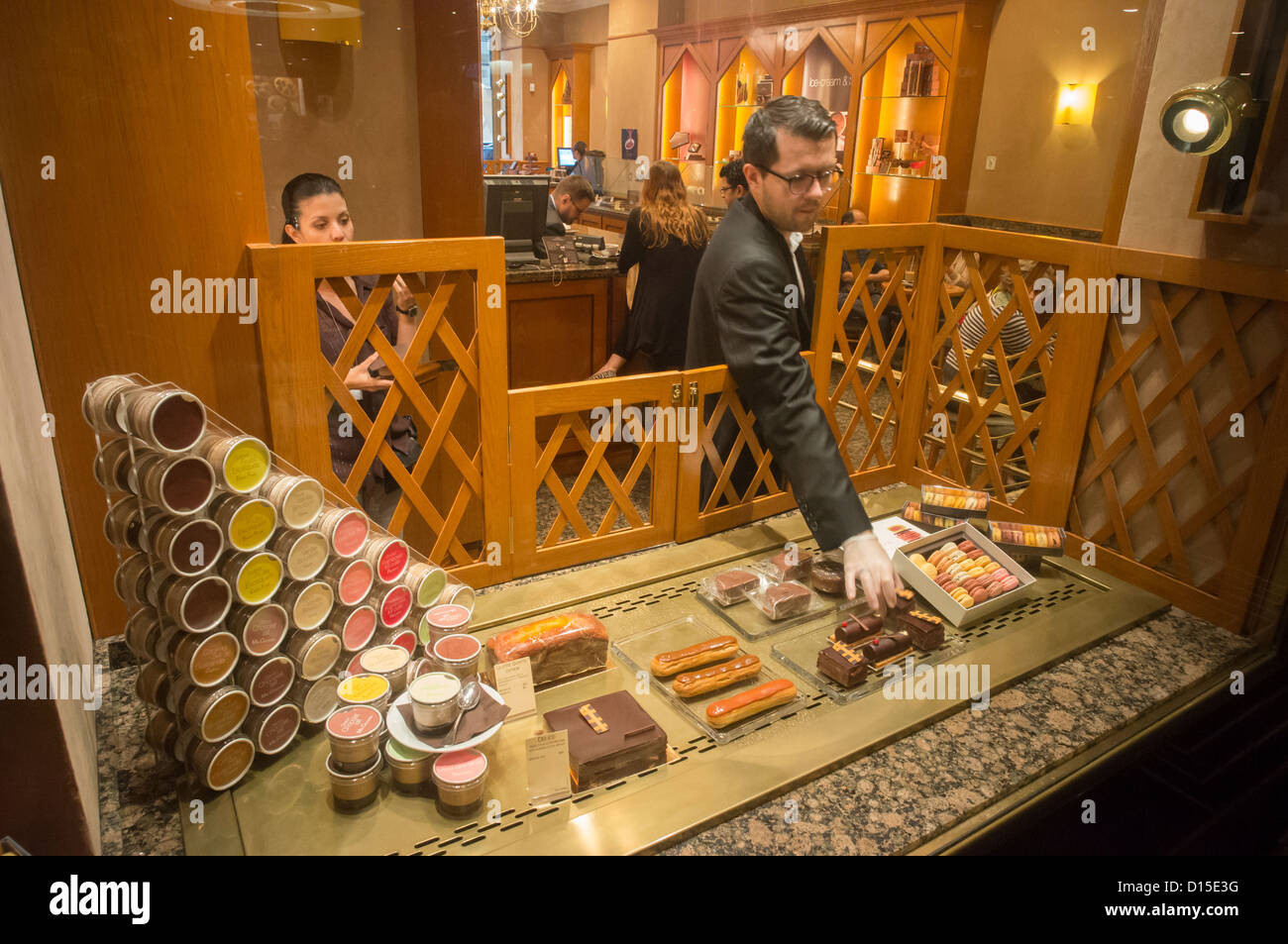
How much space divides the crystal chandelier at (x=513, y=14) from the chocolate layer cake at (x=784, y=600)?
5687mm

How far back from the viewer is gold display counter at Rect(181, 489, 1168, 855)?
1096 millimetres

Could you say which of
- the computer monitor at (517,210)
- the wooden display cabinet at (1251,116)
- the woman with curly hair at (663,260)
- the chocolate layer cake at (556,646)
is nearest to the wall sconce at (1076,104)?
the woman with curly hair at (663,260)

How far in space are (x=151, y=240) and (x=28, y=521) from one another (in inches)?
23.0

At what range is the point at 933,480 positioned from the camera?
235 cm

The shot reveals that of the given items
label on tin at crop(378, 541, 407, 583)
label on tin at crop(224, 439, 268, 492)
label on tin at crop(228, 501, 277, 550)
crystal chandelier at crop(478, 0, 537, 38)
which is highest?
crystal chandelier at crop(478, 0, 537, 38)

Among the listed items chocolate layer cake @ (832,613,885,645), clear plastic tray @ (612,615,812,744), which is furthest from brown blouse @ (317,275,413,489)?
chocolate layer cake @ (832,613,885,645)

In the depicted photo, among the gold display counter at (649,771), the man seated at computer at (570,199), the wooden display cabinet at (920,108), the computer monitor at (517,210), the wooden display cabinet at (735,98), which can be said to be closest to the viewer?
the gold display counter at (649,771)

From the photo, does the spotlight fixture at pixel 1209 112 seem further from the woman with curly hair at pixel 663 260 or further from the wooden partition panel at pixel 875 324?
the woman with curly hair at pixel 663 260

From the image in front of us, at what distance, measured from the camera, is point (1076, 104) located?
17.4ft

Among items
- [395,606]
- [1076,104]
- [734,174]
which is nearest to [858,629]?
[395,606]

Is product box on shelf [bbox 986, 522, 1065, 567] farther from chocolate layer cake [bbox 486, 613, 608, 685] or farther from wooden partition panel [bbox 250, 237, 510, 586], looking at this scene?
wooden partition panel [bbox 250, 237, 510, 586]

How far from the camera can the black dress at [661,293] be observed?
3.65m
